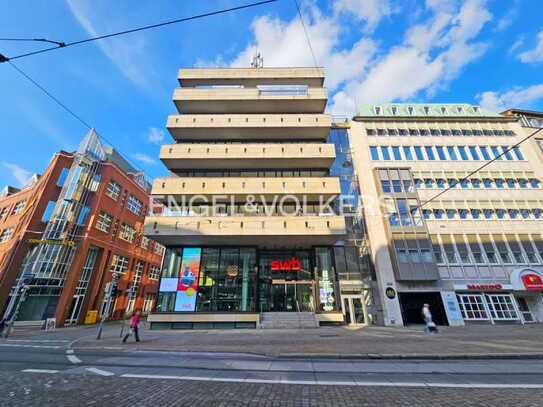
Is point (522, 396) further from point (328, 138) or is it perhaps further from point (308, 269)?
point (328, 138)

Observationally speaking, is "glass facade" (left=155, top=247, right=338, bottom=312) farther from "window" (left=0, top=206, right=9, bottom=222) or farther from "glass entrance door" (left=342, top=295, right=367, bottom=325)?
"window" (left=0, top=206, right=9, bottom=222)

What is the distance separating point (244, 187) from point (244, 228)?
4.27 metres

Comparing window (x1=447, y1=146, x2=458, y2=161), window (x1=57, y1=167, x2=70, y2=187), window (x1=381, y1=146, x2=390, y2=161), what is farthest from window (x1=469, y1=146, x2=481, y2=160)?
window (x1=57, y1=167, x2=70, y2=187)

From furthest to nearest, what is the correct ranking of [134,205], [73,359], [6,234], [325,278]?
1. [134,205]
2. [6,234]
3. [325,278]
4. [73,359]

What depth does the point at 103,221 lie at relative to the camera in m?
31.0

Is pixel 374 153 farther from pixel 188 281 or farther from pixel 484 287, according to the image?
pixel 188 281

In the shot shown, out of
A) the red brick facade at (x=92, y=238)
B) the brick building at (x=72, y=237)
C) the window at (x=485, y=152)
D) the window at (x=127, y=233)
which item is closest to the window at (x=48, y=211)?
the brick building at (x=72, y=237)

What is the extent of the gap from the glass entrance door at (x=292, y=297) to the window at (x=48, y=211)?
2770 cm

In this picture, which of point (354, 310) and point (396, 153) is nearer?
point (354, 310)

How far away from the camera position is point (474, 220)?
77.1 feet

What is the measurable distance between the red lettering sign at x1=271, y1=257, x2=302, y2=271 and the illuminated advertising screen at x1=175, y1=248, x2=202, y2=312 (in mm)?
7177

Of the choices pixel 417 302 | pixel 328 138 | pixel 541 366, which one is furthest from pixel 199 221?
pixel 417 302

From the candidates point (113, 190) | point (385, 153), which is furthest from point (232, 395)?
point (113, 190)

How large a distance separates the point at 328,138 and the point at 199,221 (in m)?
18.4
